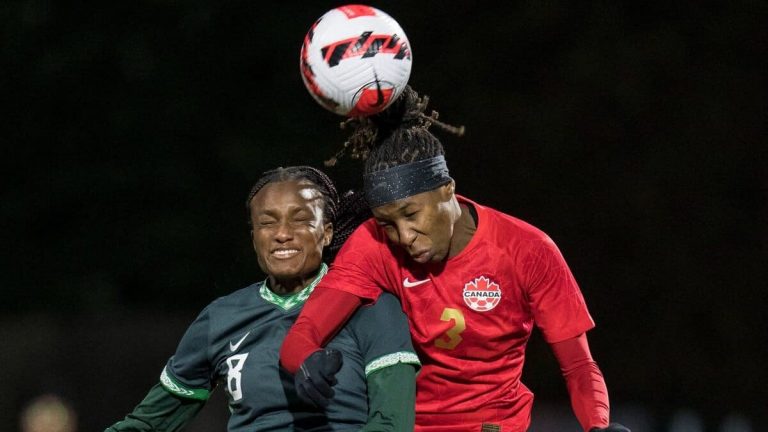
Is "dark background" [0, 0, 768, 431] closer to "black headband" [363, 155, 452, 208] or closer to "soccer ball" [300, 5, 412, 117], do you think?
"black headband" [363, 155, 452, 208]

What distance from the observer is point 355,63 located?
2.99 m

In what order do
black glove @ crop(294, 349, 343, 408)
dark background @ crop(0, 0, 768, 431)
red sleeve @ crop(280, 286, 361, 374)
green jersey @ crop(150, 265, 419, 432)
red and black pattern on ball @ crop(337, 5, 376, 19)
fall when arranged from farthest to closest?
dark background @ crop(0, 0, 768, 431) < red and black pattern on ball @ crop(337, 5, 376, 19) < green jersey @ crop(150, 265, 419, 432) < red sleeve @ crop(280, 286, 361, 374) < black glove @ crop(294, 349, 343, 408)

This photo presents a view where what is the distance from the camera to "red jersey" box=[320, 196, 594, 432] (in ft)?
10.2

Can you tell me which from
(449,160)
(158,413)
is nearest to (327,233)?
(158,413)

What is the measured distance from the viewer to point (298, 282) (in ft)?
10.5

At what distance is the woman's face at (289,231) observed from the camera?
10.3 ft

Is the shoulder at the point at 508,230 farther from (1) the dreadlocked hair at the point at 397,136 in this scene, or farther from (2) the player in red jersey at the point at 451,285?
(1) the dreadlocked hair at the point at 397,136

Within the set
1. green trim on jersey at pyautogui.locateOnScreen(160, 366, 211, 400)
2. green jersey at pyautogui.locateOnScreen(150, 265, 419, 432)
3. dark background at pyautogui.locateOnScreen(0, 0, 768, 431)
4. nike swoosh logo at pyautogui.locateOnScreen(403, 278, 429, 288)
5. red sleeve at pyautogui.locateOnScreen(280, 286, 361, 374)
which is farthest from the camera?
dark background at pyautogui.locateOnScreen(0, 0, 768, 431)

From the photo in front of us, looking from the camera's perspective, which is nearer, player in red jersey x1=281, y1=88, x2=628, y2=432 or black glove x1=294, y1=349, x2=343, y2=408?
black glove x1=294, y1=349, x2=343, y2=408

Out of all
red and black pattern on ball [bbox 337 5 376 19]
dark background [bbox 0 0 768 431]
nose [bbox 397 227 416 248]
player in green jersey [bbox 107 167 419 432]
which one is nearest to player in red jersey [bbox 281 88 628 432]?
nose [bbox 397 227 416 248]

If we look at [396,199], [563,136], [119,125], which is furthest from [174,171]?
[396,199]

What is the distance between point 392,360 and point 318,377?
237 millimetres

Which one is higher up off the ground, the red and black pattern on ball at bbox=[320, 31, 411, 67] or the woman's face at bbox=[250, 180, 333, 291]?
the red and black pattern on ball at bbox=[320, 31, 411, 67]

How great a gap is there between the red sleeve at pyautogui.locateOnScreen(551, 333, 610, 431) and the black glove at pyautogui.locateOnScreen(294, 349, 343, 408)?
65 centimetres
